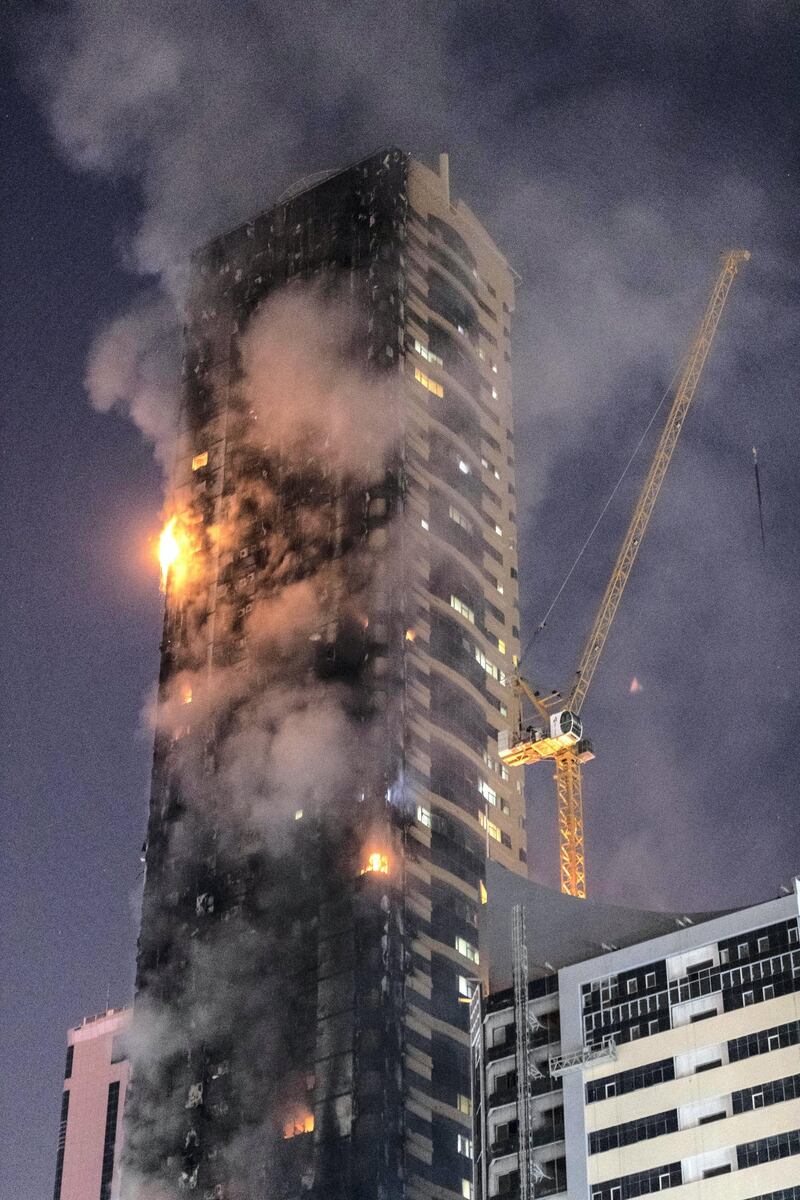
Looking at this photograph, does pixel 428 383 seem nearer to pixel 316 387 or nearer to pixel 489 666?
pixel 316 387

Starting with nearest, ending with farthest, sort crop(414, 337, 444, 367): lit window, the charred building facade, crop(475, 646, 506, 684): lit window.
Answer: the charred building facade, crop(475, 646, 506, 684): lit window, crop(414, 337, 444, 367): lit window

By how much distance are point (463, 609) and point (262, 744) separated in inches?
853

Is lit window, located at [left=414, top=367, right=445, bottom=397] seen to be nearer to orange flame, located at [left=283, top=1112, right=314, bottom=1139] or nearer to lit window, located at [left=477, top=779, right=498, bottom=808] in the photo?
lit window, located at [left=477, top=779, right=498, bottom=808]

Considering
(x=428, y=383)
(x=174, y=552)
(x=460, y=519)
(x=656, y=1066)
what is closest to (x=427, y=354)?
(x=428, y=383)

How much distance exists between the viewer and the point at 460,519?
184m

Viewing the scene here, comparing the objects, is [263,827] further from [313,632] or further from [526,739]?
[526,739]

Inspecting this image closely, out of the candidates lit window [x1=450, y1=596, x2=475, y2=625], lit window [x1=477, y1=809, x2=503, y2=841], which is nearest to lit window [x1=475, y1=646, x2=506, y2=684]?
lit window [x1=450, y1=596, x2=475, y2=625]

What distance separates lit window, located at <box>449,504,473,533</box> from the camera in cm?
18288

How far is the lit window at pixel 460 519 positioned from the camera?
18288cm

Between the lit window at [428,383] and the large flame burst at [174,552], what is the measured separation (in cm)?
2633

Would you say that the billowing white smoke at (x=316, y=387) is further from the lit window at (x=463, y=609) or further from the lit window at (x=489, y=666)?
the lit window at (x=489, y=666)

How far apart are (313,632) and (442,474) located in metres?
20.7

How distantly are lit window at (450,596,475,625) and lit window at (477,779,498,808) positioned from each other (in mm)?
15049

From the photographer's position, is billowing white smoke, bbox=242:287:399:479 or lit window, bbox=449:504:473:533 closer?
billowing white smoke, bbox=242:287:399:479
